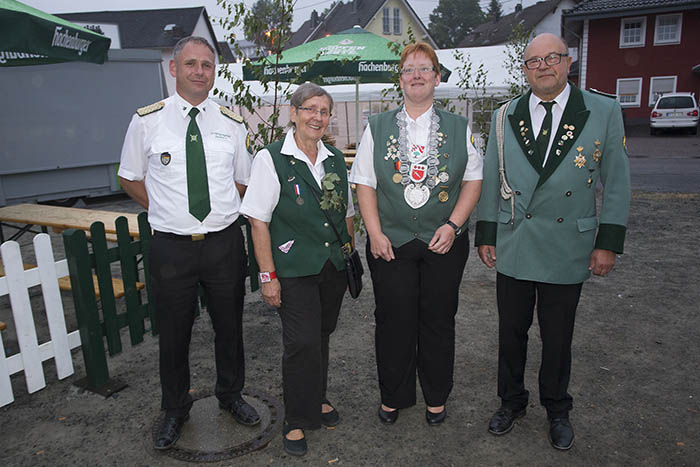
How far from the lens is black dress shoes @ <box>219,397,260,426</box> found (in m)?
3.29

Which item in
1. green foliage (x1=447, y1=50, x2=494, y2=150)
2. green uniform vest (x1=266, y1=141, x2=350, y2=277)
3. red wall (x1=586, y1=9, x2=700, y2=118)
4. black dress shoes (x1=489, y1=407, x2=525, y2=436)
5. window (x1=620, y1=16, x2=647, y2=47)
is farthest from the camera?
window (x1=620, y1=16, x2=647, y2=47)

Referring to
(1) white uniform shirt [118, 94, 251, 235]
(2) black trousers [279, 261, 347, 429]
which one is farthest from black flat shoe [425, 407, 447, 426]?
(1) white uniform shirt [118, 94, 251, 235]

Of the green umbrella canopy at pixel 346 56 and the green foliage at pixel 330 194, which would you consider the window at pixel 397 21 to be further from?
the green foliage at pixel 330 194

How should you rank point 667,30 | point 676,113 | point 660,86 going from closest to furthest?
point 676,113 < point 667,30 < point 660,86

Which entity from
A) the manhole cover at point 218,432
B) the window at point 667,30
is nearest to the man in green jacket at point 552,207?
the manhole cover at point 218,432

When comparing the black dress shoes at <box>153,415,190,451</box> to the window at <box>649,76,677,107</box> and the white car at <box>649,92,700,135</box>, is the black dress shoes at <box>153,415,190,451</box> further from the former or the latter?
the window at <box>649,76,677,107</box>

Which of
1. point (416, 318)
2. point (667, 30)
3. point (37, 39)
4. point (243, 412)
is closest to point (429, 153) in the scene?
point (416, 318)

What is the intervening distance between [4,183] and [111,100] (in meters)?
2.66

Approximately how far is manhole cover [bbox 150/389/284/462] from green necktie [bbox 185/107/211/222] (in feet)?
4.28

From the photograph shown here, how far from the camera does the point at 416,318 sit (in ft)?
10.5

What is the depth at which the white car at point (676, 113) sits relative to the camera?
74.8 ft

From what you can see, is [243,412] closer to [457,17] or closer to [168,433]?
[168,433]

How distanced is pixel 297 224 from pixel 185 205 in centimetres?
63

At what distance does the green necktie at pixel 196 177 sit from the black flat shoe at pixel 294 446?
52.1 inches
